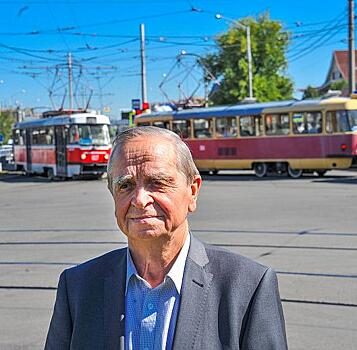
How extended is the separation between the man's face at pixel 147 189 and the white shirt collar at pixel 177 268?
6 centimetres

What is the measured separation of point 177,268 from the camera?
212 centimetres

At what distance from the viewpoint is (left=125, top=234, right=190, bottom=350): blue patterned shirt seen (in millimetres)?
2035

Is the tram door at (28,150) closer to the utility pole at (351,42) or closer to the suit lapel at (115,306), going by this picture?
the utility pole at (351,42)

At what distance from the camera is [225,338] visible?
1.98m

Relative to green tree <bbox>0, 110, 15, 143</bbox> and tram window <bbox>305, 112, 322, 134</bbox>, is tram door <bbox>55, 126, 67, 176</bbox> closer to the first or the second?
tram window <bbox>305, 112, 322, 134</bbox>

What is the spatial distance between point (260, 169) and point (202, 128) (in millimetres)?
3720

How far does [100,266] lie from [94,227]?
10170 mm

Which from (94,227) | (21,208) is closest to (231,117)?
(21,208)

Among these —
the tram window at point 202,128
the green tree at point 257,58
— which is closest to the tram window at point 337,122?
the tram window at point 202,128

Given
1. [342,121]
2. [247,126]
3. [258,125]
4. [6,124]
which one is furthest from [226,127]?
[6,124]

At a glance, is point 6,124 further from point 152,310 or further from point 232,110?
point 152,310

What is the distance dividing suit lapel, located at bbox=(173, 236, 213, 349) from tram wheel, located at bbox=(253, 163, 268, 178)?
23.8 metres

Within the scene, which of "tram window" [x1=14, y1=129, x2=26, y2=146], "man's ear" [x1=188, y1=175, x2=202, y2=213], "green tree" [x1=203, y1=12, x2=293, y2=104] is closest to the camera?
"man's ear" [x1=188, y1=175, x2=202, y2=213]

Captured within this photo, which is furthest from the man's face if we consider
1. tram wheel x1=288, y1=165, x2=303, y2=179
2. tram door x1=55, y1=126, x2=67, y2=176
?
tram door x1=55, y1=126, x2=67, y2=176
